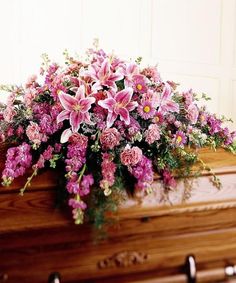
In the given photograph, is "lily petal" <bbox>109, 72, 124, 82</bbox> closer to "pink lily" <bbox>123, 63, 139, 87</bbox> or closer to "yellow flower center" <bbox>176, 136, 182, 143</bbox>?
"pink lily" <bbox>123, 63, 139, 87</bbox>

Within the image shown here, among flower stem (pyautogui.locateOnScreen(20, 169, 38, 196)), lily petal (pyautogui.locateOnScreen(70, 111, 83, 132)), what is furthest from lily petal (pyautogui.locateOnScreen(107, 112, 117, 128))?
flower stem (pyautogui.locateOnScreen(20, 169, 38, 196))

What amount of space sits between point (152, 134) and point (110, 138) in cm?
17

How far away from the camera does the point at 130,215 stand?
1368 mm

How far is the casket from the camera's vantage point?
135 cm

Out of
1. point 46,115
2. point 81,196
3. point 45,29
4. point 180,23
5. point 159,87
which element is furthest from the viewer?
point 180,23

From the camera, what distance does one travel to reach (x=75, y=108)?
138cm

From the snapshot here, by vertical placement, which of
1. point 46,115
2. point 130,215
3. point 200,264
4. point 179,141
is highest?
point 46,115

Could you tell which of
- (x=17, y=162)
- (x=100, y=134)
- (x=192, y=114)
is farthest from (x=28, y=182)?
(x=192, y=114)

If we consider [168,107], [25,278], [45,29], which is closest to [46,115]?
[168,107]

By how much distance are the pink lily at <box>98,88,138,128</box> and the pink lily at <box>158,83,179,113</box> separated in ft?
0.46

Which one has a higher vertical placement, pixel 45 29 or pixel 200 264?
pixel 45 29

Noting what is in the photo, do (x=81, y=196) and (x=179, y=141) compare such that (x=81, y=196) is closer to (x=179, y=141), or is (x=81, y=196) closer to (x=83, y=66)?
(x=179, y=141)

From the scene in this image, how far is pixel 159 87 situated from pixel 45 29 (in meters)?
1.84

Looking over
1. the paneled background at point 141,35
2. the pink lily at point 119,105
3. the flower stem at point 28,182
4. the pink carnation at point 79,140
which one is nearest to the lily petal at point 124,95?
the pink lily at point 119,105
